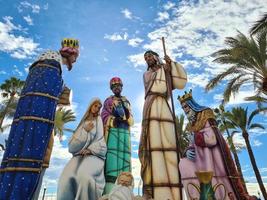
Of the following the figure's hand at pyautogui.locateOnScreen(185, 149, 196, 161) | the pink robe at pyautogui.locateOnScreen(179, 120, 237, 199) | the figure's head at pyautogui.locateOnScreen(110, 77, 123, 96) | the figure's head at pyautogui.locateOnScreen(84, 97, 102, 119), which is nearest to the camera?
the figure's head at pyautogui.locateOnScreen(84, 97, 102, 119)

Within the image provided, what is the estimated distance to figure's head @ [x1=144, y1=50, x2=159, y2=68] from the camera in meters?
8.07

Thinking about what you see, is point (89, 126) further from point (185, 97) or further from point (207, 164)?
point (185, 97)

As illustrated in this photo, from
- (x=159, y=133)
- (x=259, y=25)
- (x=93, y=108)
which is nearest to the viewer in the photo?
(x=93, y=108)

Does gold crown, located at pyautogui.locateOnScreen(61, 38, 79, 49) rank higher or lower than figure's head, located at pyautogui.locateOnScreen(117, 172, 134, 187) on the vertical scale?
higher

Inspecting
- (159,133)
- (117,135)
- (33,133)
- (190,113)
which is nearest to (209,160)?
(190,113)

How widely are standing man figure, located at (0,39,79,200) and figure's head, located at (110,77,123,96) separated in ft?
10.1

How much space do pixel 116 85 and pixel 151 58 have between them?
1.27 m

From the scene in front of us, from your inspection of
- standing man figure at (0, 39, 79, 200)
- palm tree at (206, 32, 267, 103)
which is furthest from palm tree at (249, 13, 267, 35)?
standing man figure at (0, 39, 79, 200)

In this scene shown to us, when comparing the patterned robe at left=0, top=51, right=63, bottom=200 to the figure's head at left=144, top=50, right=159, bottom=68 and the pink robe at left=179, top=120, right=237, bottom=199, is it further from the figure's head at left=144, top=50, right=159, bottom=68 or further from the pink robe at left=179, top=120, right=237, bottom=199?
the figure's head at left=144, top=50, right=159, bottom=68

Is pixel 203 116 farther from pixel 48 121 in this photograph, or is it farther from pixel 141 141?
pixel 48 121

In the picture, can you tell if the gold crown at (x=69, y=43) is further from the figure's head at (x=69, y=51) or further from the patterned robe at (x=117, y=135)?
the patterned robe at (x=117, y=135)

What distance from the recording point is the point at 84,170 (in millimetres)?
4734

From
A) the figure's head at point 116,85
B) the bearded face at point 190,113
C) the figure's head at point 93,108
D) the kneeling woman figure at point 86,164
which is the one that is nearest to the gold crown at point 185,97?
the bearded face at point 190,113

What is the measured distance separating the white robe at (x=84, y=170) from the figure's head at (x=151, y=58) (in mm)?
3323
